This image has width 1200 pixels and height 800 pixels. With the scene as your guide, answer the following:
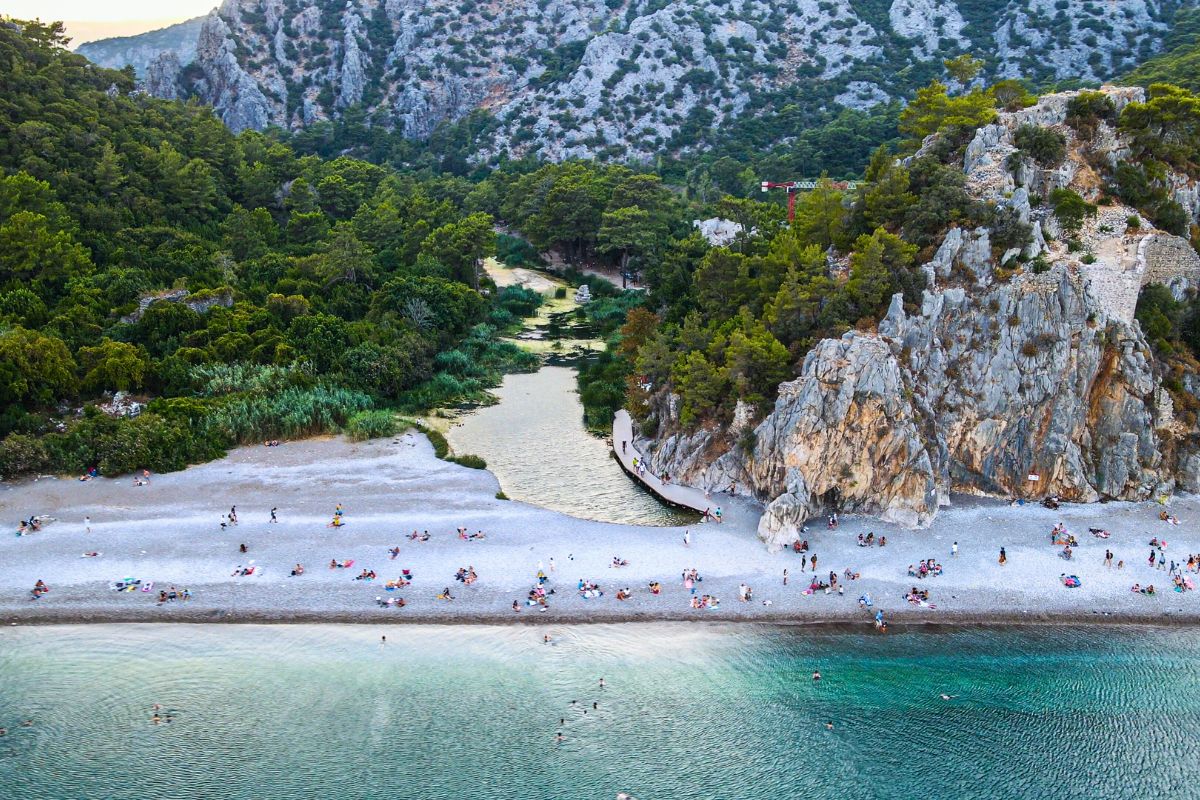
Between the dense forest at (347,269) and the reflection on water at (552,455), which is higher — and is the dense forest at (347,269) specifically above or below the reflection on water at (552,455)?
above

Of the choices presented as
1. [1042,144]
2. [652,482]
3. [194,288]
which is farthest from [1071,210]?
[194,288]

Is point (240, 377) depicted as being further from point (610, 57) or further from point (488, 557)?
point (610, 57)

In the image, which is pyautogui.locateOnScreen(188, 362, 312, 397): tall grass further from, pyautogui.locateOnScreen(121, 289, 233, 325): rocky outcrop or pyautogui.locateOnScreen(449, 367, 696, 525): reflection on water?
pyautogui.locateOnScreen(449, 367, 696, 525): reflection on water

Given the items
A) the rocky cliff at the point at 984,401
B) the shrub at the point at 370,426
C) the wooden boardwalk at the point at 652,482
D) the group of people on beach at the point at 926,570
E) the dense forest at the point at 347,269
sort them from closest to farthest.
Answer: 1. the group of people on beach at the point at 926,570
2. the rocky cliff at the point at 984,401
3. the wooden boardwalk at the point at 652,482
4. the dense forest at the point at 347,269
5. the shrub at the point at 370,426

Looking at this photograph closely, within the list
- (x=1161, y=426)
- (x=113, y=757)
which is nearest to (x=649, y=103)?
(x=1161, y=426)

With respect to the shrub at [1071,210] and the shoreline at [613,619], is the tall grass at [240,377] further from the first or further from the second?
the shrub at [1071,210]

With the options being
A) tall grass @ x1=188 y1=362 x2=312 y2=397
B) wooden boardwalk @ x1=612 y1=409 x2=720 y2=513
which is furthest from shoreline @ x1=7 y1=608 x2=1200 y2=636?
tall grass @ x1=188 y1=362 x2=312 y2=397

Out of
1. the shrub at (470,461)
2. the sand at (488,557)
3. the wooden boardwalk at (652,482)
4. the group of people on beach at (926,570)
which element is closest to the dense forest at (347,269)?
the wooden boardwalk at (652,482)

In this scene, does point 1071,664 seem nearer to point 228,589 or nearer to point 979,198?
point 979,198
